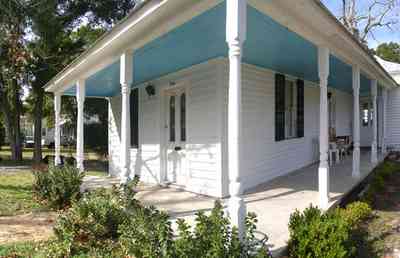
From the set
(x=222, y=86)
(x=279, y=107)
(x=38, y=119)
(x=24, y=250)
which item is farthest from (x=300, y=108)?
(x=38, y=119)

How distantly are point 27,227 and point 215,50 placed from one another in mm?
4094

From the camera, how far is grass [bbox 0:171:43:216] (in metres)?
6.51

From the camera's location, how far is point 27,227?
537 cm

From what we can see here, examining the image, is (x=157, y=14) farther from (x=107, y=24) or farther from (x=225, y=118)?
(x=107, y=24)

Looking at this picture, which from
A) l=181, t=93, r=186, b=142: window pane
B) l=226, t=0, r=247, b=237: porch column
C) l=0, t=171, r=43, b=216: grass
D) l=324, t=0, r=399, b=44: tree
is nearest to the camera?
l=226, t=0, r=247, b=237: porch column

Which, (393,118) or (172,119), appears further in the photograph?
(393,118)

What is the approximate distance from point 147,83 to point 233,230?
659cm

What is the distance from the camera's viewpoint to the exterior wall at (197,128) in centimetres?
686

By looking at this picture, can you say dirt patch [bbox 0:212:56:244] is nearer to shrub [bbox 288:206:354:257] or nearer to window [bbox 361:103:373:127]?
shrub [bbox 288:206:354:257]

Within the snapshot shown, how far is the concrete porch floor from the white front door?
0.38m

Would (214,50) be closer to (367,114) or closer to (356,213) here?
(356,213)

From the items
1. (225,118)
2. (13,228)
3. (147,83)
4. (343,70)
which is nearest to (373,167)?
(343,70)

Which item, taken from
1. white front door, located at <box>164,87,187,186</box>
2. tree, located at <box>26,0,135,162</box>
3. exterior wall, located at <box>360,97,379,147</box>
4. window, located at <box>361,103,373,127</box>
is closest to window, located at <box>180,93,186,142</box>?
white front door, located at <box>164,87,187,186</box>

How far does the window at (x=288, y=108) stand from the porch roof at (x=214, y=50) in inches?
14.4
